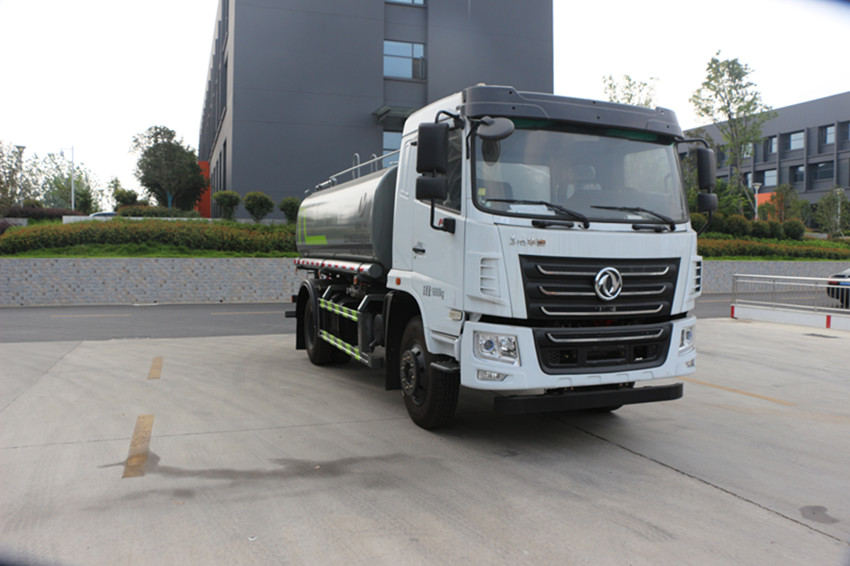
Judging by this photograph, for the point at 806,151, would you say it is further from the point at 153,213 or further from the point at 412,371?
the point at 412,371

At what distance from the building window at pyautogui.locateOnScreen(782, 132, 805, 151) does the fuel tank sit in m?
66.6

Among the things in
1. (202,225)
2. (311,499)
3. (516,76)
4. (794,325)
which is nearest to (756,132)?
(516,76)

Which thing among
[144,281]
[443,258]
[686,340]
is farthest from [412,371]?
[144,281]

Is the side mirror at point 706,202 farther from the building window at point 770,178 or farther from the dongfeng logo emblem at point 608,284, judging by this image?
the building window at point 770,178

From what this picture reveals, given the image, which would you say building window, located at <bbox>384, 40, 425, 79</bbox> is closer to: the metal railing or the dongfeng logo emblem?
the metal railing

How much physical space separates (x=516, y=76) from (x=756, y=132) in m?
16.6

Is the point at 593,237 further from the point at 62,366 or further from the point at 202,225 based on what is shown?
the point at 202,225

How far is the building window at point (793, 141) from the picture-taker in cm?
6341

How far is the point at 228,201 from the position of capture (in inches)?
997

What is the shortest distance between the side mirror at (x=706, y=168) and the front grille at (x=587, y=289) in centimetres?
123

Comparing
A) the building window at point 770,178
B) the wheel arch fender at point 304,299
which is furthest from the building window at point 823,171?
the wheel arch fender at point 304,299

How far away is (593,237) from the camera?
5160 mm

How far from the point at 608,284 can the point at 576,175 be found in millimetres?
957

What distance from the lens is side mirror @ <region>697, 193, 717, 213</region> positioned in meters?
6.19
